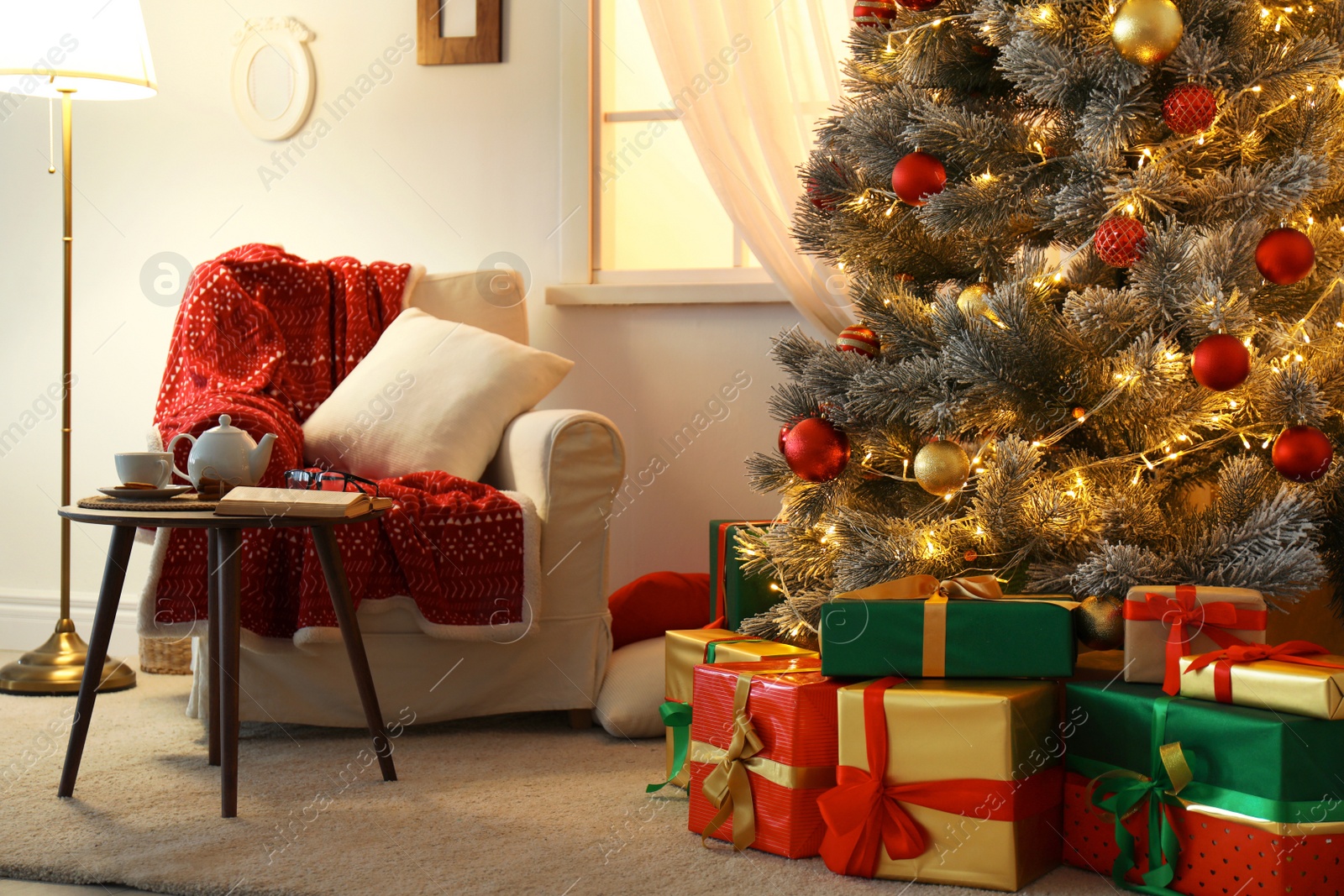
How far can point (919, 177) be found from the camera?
171 centimetres

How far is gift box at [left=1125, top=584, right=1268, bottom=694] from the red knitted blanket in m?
1.08

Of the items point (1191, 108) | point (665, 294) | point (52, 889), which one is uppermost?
point (1191, 108)

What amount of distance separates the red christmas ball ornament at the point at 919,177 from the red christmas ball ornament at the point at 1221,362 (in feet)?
1.49

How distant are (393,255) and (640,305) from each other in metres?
0.68

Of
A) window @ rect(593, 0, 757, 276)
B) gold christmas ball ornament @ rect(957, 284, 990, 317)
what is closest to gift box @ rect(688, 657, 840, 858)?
gold christmas ball ornament @ rect(957, 284, 990, 317)

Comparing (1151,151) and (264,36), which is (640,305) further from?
(1151,151)

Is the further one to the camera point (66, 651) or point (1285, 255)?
point (66, 651)

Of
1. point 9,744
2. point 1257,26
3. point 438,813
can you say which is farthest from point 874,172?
point 9,744

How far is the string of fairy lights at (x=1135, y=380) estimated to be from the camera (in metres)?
1.56

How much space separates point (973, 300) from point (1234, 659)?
0.63 meters

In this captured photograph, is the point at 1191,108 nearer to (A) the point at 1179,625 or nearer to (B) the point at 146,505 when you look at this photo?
(A) the point at 1179,625

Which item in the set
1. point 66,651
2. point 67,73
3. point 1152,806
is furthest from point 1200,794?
point 67,73

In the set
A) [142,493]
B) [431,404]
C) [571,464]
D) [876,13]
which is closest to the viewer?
[142,493]

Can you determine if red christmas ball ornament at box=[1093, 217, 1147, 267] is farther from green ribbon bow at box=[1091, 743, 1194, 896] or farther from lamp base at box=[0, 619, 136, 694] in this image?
lamp base at box=[0, 619, 136, 694]
